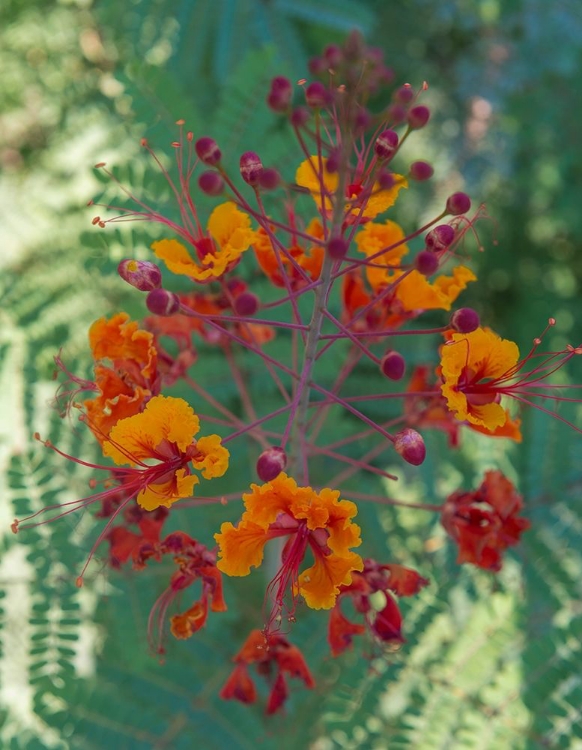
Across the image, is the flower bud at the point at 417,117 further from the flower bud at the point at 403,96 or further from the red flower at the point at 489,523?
the red flower at the point at 489,523

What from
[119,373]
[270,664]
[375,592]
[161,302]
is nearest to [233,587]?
[270,664]

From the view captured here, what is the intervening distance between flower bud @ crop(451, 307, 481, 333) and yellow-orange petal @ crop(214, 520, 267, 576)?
1.51 ft

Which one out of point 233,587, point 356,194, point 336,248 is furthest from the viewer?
point 233,587

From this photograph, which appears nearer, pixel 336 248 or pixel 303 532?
pixel 336 248

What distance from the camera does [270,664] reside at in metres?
1.54

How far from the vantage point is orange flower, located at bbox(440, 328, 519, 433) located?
1246mm

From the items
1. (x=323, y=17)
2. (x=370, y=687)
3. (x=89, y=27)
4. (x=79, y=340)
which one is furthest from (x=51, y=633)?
(x=89, y=27)

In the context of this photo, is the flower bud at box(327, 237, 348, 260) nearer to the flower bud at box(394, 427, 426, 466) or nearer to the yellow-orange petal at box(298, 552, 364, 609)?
the flower bud at box(394, 427, 426, 466)

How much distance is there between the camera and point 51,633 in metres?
1.80

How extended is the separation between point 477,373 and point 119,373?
2.11 feet

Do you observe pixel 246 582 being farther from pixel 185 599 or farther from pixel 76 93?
pixel 76 93

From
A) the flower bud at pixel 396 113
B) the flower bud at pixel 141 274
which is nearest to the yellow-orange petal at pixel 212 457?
the flower bud at pixel 141 274

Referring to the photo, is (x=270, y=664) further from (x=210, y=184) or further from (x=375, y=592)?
(x=210, y=184)

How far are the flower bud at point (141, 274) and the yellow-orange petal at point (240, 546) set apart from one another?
0.43 meters
